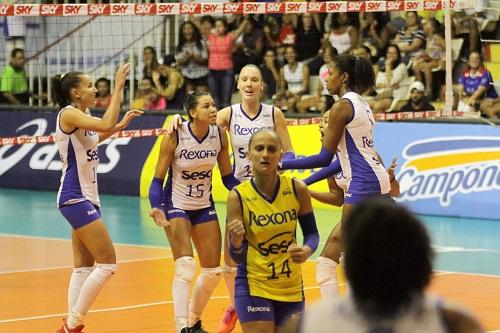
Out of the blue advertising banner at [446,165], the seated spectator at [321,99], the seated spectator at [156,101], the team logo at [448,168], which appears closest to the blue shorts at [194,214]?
the blue advertising banner at [446,165]

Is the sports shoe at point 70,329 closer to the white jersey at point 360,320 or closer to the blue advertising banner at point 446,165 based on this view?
the white jersey at point 360,320

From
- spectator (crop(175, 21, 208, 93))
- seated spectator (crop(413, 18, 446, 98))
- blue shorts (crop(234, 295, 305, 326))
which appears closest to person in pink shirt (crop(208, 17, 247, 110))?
spectator (crop(175, 21, 208, 93))

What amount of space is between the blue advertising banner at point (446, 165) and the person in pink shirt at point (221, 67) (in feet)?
10.3

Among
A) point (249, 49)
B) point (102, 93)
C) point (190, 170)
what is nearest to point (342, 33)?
point (249, 49)

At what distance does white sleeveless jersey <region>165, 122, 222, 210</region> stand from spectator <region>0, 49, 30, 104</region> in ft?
36.2

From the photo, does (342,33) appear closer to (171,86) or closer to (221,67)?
(221,67)

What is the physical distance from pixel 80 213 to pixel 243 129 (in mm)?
1494

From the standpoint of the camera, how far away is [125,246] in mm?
14289

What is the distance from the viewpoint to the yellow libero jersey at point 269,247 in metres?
7.09

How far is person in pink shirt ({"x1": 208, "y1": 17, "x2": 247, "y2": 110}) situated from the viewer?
63.0 feet

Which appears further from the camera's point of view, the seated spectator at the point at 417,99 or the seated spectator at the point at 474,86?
the seated spectator at the point at 417,99

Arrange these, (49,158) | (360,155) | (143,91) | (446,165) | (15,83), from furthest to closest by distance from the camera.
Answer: (15,83), (49,158), (143,91), (446,165), (360,155)

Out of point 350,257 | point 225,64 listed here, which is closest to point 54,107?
point 225,64

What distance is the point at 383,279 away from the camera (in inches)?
130
